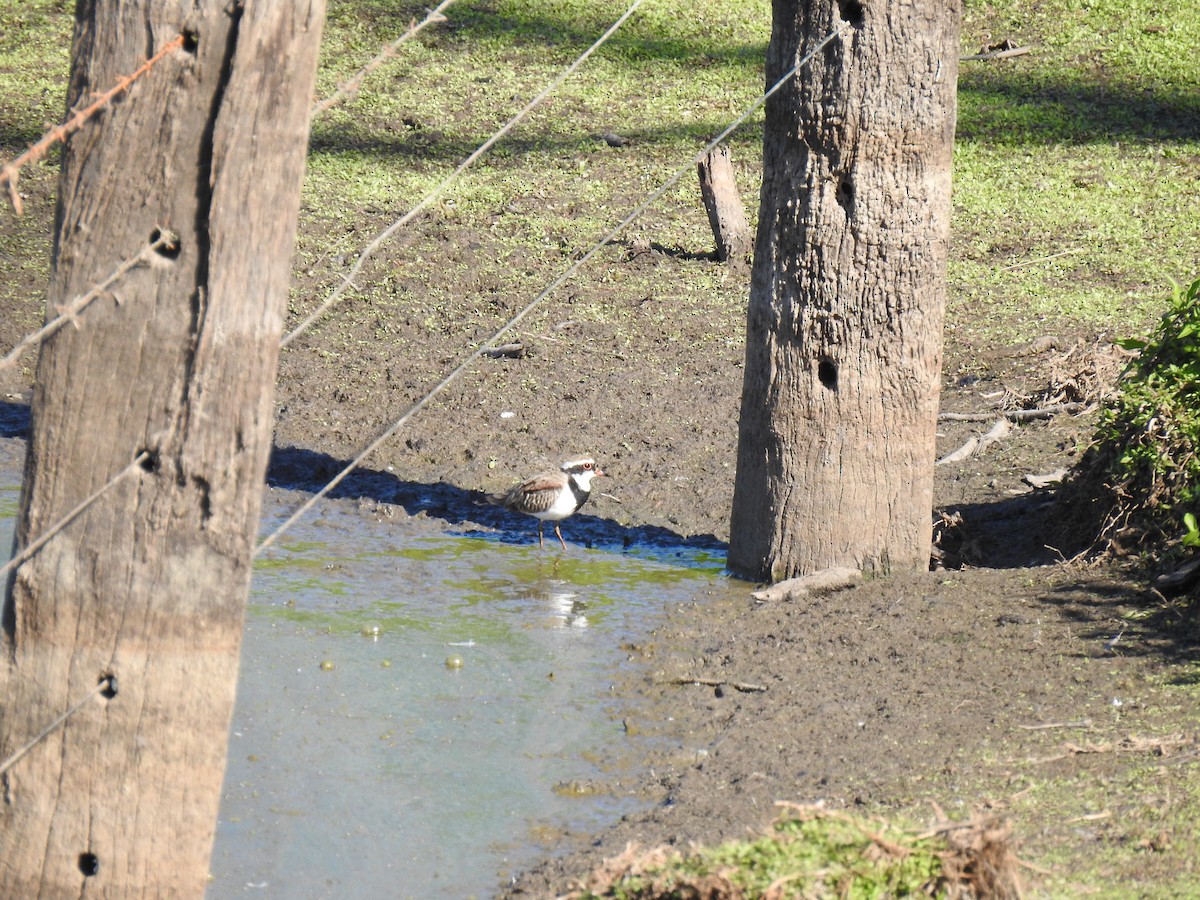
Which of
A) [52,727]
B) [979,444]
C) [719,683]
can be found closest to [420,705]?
[719,683]

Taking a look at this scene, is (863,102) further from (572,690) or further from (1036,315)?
(1036,315)

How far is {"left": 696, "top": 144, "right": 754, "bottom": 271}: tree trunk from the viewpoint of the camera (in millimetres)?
12312

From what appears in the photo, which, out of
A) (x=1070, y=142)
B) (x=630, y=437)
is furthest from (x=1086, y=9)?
(x=630, y=437)

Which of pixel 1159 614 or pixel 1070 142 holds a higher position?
pixel 1070 142

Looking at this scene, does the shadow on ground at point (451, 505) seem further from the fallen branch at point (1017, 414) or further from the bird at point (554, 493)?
the fallen branch at point (1017, 414)

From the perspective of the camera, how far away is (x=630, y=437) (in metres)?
10.1

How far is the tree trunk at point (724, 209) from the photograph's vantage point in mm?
12312

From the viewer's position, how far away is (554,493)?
8711mm

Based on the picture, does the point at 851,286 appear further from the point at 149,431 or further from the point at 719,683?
the point at 149,431

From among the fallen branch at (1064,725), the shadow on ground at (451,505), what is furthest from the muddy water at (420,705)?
the fallen branch at (1064,725)

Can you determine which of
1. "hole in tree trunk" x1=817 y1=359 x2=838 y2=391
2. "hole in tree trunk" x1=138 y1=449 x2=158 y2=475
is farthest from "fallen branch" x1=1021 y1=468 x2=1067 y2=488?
"hole in tree trunk" x1=138 y1=449 x2=158 y2=475

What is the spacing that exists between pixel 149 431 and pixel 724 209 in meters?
9.32

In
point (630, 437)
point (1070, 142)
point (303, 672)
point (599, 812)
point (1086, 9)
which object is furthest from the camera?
point (1086, 9)

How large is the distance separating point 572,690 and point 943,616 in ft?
5.79
